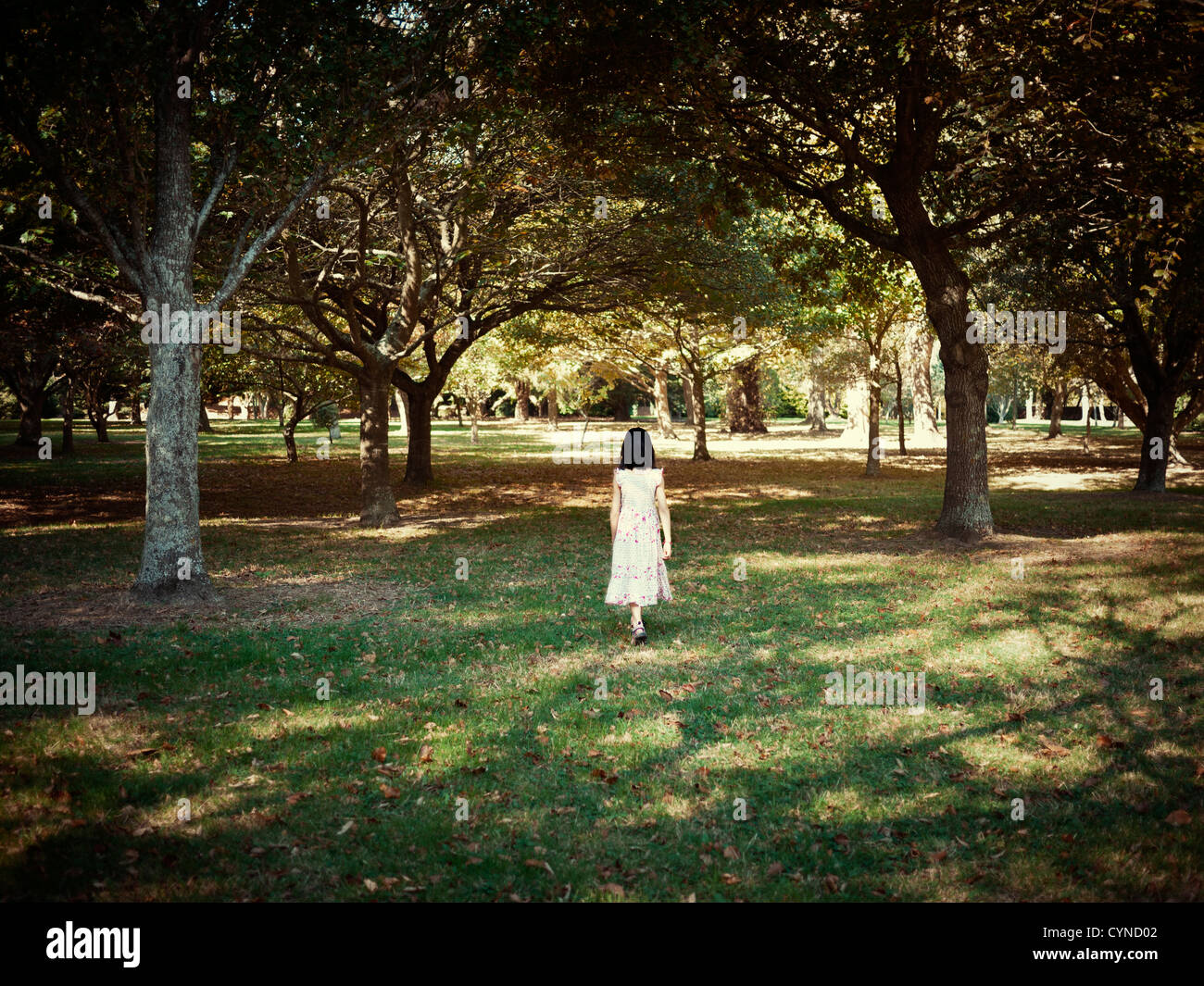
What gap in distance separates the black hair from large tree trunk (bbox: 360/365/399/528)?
32.8 feet

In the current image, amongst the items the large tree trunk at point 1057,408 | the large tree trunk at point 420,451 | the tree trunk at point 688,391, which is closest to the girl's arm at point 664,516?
the large tree trunk at point 420,451

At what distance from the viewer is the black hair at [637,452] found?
841 centimetres

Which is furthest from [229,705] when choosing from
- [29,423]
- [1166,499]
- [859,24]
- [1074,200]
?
[29,423]

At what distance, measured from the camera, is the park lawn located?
177 inches

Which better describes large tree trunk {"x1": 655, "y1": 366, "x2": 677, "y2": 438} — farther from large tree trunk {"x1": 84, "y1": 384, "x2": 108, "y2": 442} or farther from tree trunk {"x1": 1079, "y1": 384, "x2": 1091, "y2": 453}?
large tree trunk {"x1": 84, "y1": 384, "x2": 108, "y2": 442}

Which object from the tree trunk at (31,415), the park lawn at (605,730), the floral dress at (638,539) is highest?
the tree trunk at (31,415)

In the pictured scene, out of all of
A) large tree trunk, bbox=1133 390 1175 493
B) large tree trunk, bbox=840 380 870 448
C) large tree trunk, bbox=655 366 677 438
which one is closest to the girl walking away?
large tree trunk, bbox=1133 390 1175 493

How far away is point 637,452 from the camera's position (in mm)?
8391

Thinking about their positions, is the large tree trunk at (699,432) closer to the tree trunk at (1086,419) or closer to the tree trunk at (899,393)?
the tree trunk at (899,393)

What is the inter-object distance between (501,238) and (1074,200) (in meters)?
11.3

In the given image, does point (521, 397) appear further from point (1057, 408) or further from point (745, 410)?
point (1057, 408)

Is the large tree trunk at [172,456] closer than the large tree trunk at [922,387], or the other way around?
the large tree trunk at [172,456]

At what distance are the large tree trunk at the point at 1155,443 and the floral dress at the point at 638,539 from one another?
18.3 metres

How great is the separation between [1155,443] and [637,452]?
1859 cm
